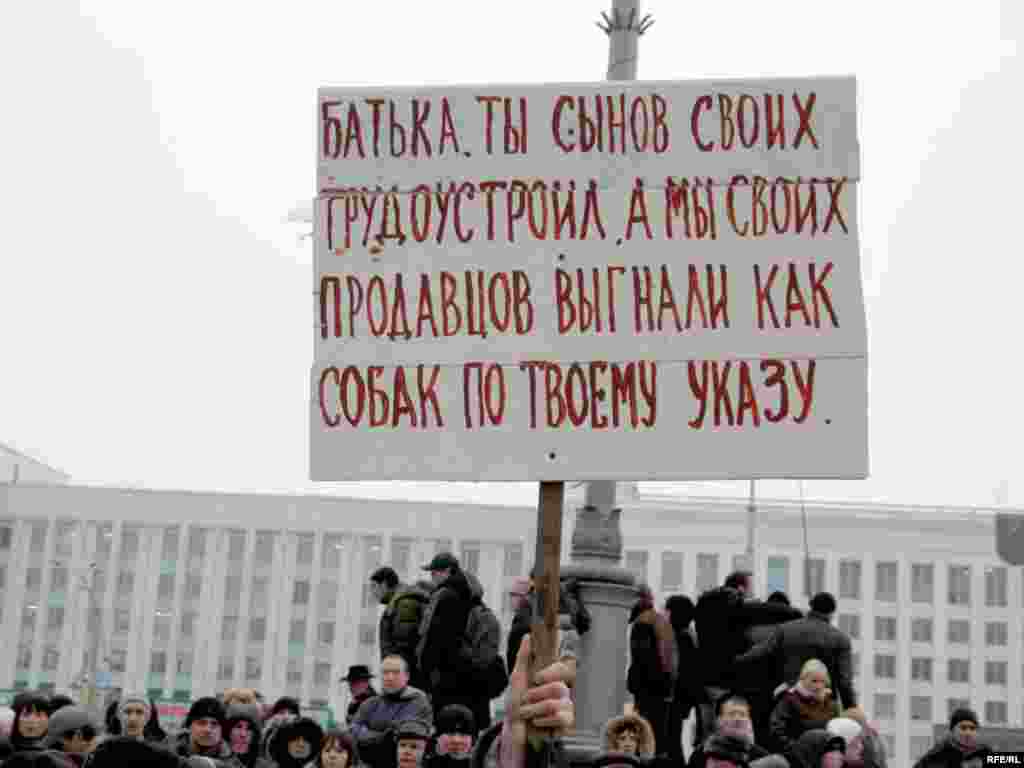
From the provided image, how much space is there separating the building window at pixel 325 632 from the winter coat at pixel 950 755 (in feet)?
266

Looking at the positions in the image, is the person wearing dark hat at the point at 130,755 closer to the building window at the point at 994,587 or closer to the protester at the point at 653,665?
the protester at the point at 653,665

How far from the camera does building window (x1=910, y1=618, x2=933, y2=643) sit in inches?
3450

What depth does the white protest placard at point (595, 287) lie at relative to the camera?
4.15 meters

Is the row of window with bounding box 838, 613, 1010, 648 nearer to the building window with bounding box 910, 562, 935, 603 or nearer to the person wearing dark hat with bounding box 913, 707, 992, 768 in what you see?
the building window with bounding box 910, 562, 935, 603

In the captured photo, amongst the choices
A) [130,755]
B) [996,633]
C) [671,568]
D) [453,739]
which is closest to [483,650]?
[453,739]

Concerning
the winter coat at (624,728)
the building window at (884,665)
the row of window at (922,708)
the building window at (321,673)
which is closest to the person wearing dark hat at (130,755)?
the winter coat at (624,728)

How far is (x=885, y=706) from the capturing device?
85625mm

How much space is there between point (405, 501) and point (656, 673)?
78365 mm

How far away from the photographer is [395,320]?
427 centimetres

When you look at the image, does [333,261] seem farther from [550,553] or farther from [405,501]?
[405,501]

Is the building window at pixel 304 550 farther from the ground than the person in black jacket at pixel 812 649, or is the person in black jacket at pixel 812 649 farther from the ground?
the building window at pixel 304 550

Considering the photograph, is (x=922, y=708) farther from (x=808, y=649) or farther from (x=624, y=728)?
(x=624, y=728)

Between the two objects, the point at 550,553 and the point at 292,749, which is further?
the point at 292,749

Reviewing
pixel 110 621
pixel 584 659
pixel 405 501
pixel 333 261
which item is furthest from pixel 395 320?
pixel 110 621
